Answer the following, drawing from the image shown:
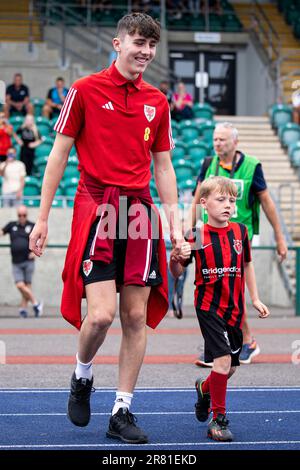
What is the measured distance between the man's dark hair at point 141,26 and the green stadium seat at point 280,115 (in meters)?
20.2

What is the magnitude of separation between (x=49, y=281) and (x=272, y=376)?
33.9ft

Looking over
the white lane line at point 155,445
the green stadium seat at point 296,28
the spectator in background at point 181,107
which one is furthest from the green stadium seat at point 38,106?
the white lane line at point 155,445

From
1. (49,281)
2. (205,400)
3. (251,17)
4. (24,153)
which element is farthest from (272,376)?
(251,17)

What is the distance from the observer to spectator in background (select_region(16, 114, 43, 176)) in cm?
2080

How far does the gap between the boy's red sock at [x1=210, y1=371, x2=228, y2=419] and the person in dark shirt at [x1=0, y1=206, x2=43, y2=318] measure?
11.3m

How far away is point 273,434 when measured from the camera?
6516 mm

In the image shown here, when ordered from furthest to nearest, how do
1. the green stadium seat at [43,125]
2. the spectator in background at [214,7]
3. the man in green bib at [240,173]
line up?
1. the spectator in background at [214,7]
2. the green stadium seat at [43,125]
3. the man in green bib at [240,173]

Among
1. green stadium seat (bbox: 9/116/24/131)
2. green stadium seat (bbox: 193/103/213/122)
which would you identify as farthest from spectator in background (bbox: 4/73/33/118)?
green stadium seat (bbox: 193/103/213/122)

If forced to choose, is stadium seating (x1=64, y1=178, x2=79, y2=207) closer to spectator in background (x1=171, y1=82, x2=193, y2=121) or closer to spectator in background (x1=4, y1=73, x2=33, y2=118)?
spectator in background (x1=4, y1=73, x2=33, y2=118)

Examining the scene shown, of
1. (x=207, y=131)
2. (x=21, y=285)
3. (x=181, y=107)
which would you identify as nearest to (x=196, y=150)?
(x=207, y=131)

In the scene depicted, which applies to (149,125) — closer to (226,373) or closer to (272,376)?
(226,373)

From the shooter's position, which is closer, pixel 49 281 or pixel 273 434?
pixel 273 434

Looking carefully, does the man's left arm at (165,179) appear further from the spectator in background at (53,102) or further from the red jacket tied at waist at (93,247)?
the spectator in background at (53,102)

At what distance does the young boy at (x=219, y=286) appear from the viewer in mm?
6758
